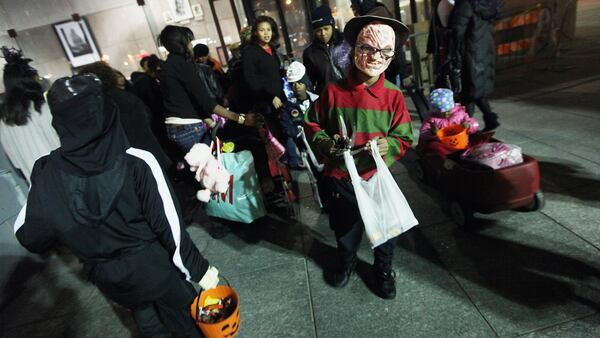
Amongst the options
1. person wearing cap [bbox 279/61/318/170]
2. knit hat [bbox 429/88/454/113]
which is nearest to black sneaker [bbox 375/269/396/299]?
knit hat [bbox 429/88/454/113]

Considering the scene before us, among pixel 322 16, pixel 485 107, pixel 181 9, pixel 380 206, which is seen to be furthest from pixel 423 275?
pixel 181 9

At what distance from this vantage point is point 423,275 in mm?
2598

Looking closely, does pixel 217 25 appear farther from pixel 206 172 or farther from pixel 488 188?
pixel 488 188

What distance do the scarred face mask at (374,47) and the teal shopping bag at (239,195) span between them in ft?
5.57

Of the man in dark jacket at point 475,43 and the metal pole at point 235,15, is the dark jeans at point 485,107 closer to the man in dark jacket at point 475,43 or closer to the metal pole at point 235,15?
the man in dark jacket at point 475,43

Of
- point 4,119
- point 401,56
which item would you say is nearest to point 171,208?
point 4,119

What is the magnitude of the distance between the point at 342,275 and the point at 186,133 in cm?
231

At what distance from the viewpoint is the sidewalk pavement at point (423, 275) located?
2.17m

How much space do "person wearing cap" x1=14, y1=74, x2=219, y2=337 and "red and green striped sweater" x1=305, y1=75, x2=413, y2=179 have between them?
3.61 feet

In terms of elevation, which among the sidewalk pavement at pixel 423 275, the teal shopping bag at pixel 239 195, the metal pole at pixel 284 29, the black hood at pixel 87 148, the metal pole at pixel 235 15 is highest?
the metal pole at pixel 235 15

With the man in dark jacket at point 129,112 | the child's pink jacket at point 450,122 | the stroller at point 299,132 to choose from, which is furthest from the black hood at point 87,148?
the child's pink jacket at point 450,122

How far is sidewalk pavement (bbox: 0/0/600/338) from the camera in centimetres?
217

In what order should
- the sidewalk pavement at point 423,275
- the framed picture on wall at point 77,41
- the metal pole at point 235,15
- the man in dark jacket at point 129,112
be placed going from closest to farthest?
the sidewalk pavement at point 423,275, the man in dark jacket at point 129,112, the metal pole at point 235,15, the framed picture on wall at point 77,41

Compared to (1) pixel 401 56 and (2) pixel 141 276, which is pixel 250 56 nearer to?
(1) pixel 401 56
